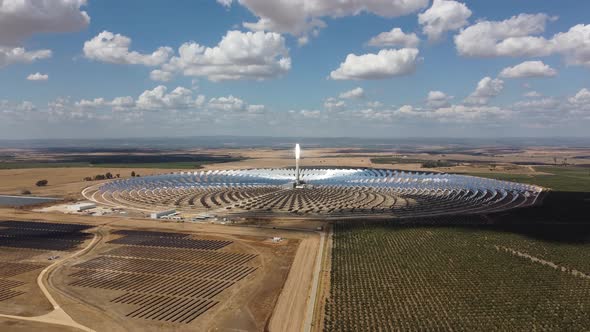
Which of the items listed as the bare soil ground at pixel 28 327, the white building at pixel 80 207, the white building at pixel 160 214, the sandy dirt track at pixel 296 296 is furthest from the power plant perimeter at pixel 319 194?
the bare soil ground at pixel 28 327

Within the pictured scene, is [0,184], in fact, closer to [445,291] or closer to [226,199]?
A: [226,199]

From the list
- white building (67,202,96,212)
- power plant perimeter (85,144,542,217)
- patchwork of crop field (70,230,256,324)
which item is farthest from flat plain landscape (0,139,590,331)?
white building (67,202,96,212)

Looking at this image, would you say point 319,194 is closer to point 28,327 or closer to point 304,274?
point 304,274

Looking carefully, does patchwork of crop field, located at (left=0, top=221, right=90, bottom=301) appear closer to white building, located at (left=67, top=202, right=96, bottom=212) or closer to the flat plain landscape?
the flat plain landscape

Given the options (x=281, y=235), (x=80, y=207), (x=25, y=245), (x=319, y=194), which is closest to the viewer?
(x=25, y=245)

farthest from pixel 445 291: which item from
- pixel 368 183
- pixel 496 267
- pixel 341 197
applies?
pixel 368 183

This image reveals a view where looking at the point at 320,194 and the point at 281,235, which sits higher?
the point at 320,194

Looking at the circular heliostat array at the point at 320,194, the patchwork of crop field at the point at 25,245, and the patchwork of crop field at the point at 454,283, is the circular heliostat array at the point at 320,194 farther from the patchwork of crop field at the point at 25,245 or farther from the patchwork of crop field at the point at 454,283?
the patchwork of crop field at the point at 454,283

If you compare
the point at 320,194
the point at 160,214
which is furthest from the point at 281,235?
the point at 320,194
